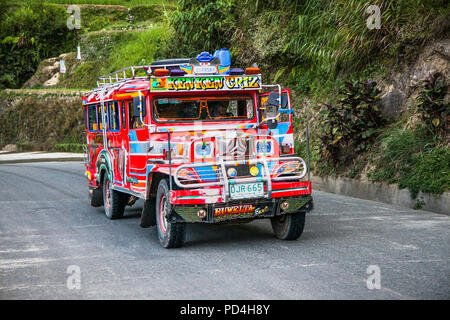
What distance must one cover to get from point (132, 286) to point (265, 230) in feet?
12.3

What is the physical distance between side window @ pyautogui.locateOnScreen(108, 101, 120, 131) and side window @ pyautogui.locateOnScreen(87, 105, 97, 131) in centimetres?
135

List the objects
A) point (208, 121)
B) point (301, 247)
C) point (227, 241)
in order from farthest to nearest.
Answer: point (208, 121) → point (227, 241) → point (301, 247)

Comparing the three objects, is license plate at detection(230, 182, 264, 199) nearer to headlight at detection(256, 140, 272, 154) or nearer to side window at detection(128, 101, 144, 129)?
headlight at detection(256, 140, 272, 154)

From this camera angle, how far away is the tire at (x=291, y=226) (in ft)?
28.6

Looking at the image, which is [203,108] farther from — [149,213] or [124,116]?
[149,213]

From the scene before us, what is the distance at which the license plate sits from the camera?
26.5 feet

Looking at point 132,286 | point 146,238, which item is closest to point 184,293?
point 132,286

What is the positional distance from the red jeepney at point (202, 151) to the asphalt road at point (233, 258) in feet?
1.65

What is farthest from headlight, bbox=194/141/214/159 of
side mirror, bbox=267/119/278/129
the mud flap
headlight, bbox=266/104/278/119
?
headlight, bbox=266/104/278/119

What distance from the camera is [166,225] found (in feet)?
28.3

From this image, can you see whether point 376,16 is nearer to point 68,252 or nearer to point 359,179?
point 359,179

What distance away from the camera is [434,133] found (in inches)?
481

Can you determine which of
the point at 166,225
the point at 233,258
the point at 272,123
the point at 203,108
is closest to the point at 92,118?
the point at 203,108

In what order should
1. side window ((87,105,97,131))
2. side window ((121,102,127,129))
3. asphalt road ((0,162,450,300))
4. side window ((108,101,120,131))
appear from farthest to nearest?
side window ((87,105,97,131)) → side window ((108,101,120,131)) → side window ((121,102,127,129)) → asphalt road ((0,162,450,300))
